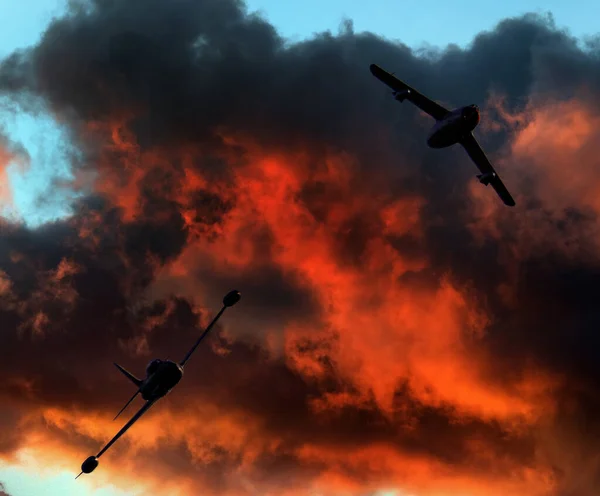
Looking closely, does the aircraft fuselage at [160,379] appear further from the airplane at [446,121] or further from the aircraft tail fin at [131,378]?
the airplane at [446,121]

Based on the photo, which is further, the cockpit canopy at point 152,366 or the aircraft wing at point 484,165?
the aircraft wing at point 484,165

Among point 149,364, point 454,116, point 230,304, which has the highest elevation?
point 454,116

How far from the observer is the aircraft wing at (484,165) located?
338ft

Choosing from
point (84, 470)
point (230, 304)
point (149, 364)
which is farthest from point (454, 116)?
point (84, 470)

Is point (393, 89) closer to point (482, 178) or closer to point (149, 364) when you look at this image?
point (482, 178)

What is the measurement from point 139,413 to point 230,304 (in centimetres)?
2461

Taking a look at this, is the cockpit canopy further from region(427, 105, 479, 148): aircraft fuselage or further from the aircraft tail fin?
region(427, 105, 479, 148): aircraft fuselage

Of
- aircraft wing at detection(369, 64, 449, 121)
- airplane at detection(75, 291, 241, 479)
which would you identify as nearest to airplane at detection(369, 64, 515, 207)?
aircraft wing at detection(369, 64, 449, 121)

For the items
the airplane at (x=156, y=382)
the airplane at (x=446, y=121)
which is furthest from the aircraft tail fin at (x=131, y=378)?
the airplane at (x=446, y=121)

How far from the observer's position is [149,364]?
87.4 meters

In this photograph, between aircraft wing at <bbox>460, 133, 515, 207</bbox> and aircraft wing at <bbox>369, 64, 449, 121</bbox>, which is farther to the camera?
aircraft wing at <bbox>460, 133, 515, 207</bbox>

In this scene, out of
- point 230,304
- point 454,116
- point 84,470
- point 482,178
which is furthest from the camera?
point 482,178

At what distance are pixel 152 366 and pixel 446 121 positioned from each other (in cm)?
5992

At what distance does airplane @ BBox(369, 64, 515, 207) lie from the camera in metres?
92.1
